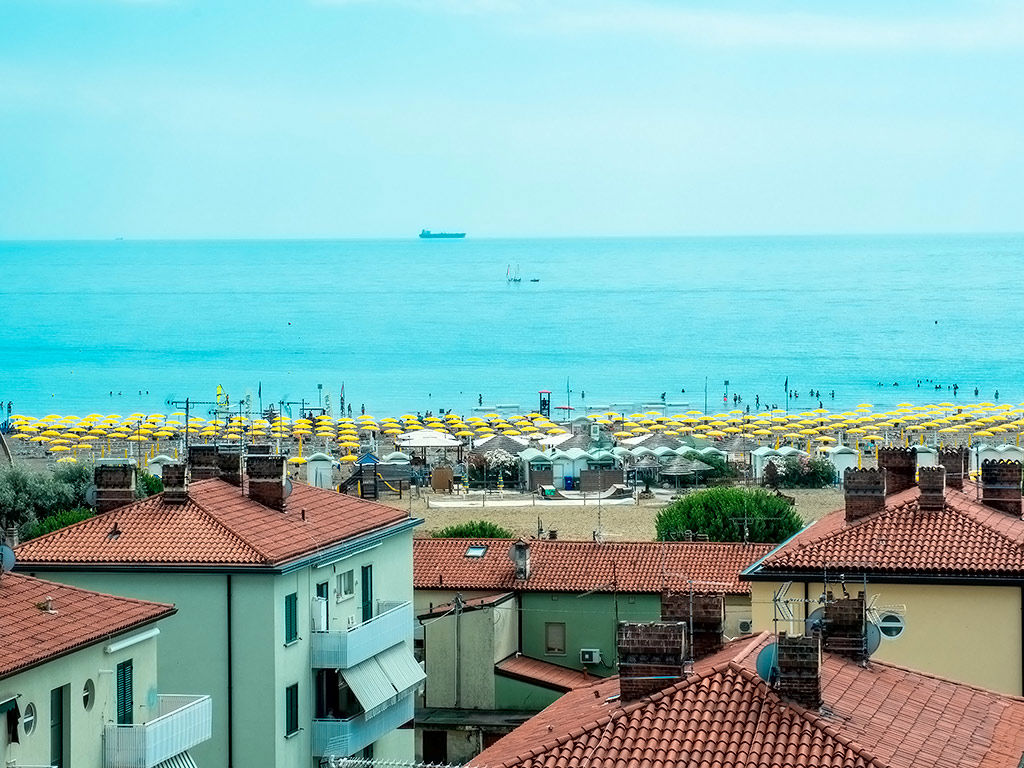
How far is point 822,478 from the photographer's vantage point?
69.9 meters

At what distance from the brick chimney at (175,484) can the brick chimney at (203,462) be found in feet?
11.0

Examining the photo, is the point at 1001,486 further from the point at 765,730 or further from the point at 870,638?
the point at 765,730

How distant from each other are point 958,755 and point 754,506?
3044 centimetres

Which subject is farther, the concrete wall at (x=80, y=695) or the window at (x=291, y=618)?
the window at (x=291, y=618)

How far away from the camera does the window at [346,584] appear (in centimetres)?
2959

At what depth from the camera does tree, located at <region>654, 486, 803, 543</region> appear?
44.7 meters

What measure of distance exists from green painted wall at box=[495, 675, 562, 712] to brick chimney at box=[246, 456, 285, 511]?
6.81 meters

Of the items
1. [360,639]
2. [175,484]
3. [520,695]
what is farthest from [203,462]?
[520,695]

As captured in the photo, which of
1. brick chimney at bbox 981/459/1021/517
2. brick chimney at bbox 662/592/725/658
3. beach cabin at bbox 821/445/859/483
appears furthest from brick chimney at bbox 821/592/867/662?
beach cabin at bbox 821/445/859/483

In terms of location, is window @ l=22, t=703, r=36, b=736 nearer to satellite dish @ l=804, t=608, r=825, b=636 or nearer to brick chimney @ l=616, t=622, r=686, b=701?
brick chimney @ l=616, t=622, r=686, b=701

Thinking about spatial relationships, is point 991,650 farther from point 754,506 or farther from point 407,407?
point 407,407

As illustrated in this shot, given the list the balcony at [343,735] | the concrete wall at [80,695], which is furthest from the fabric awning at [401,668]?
the concrete wall at [80,695]

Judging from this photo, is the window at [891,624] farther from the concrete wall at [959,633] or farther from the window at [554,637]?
the window at [554,637]

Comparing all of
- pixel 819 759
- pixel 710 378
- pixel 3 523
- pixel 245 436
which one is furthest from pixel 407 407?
pixel 819 759
